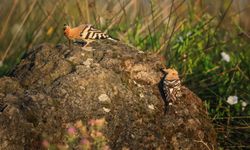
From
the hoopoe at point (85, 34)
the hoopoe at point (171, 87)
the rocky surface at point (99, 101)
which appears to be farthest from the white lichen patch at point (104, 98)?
the hoopoe at point (85, 34)

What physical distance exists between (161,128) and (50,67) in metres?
1.01

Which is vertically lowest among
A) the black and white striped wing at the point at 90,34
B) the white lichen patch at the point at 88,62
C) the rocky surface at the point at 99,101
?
the rocky surface at the point at 99,101

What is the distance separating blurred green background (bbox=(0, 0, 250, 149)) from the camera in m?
5.97

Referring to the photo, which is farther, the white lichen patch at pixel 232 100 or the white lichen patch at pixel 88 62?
the white lichen patch at pixel 232 100

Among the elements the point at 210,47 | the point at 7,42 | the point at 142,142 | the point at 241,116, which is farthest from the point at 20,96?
the point at 7,42

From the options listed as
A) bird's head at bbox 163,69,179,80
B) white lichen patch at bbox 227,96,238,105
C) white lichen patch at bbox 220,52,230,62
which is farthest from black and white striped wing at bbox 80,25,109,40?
white lichen patch at bbox 220,52,230,62

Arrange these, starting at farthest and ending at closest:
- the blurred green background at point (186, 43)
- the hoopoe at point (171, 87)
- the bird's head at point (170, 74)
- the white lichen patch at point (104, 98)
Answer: the blurred green background at point (186, 43)
the bird's head at point (170, 74)
the hoopoe at point (171, 87)
the white lichen patch at point (104, 98)

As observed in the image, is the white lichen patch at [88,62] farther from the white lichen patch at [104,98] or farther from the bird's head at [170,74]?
the bird's head at [170,74]

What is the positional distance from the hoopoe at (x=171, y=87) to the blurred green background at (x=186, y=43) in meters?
0.88

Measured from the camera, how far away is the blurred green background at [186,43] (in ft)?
19.6

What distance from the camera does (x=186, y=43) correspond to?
651cm

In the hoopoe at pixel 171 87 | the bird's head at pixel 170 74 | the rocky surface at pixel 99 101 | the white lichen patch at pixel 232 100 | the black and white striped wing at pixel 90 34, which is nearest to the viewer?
the rocky surface at pixel 99 101

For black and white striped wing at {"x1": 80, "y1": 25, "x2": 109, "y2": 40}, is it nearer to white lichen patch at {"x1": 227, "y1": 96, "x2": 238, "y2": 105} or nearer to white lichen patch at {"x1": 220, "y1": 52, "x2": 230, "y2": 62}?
white lichen patch at {"x1": 227, "y1": 96, "x2": 238, "y2": 105}

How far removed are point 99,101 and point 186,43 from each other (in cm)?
227
